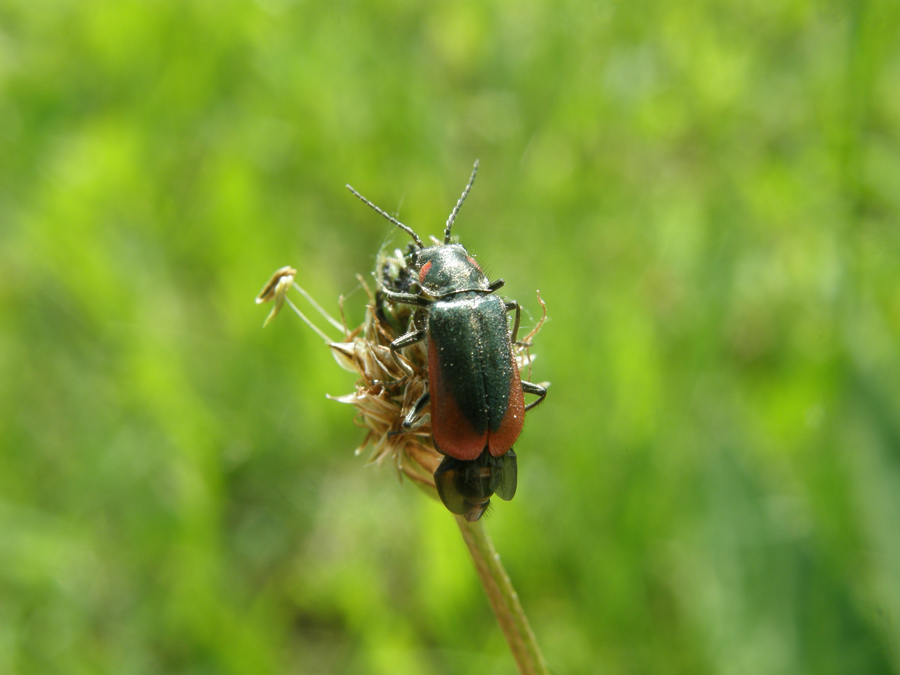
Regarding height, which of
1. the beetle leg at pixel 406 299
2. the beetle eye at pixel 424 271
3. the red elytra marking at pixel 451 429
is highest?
→ the beetle eye at pixel 424 271

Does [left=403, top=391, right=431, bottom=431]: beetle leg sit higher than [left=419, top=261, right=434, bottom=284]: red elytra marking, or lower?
lower

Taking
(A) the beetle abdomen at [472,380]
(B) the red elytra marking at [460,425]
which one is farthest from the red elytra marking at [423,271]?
(B) the red elytra marking at [460,425]

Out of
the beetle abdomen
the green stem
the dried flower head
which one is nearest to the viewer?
the green stem

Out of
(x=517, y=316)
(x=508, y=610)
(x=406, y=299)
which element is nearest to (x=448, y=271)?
(x=517, y=316)

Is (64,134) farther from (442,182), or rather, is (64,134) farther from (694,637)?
(694,637)

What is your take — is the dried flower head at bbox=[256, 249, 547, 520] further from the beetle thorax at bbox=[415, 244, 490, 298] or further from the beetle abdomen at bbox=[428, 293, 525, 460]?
the beetle thorax at bbox=[415, 244, 490, 298]

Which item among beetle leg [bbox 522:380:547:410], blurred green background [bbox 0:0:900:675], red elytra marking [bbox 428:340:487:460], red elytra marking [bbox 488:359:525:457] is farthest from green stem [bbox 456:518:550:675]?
blurred green background [bbox 0:0:900:675]

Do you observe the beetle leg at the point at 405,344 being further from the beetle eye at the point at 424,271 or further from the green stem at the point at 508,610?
the green stem at the point at 508,610
